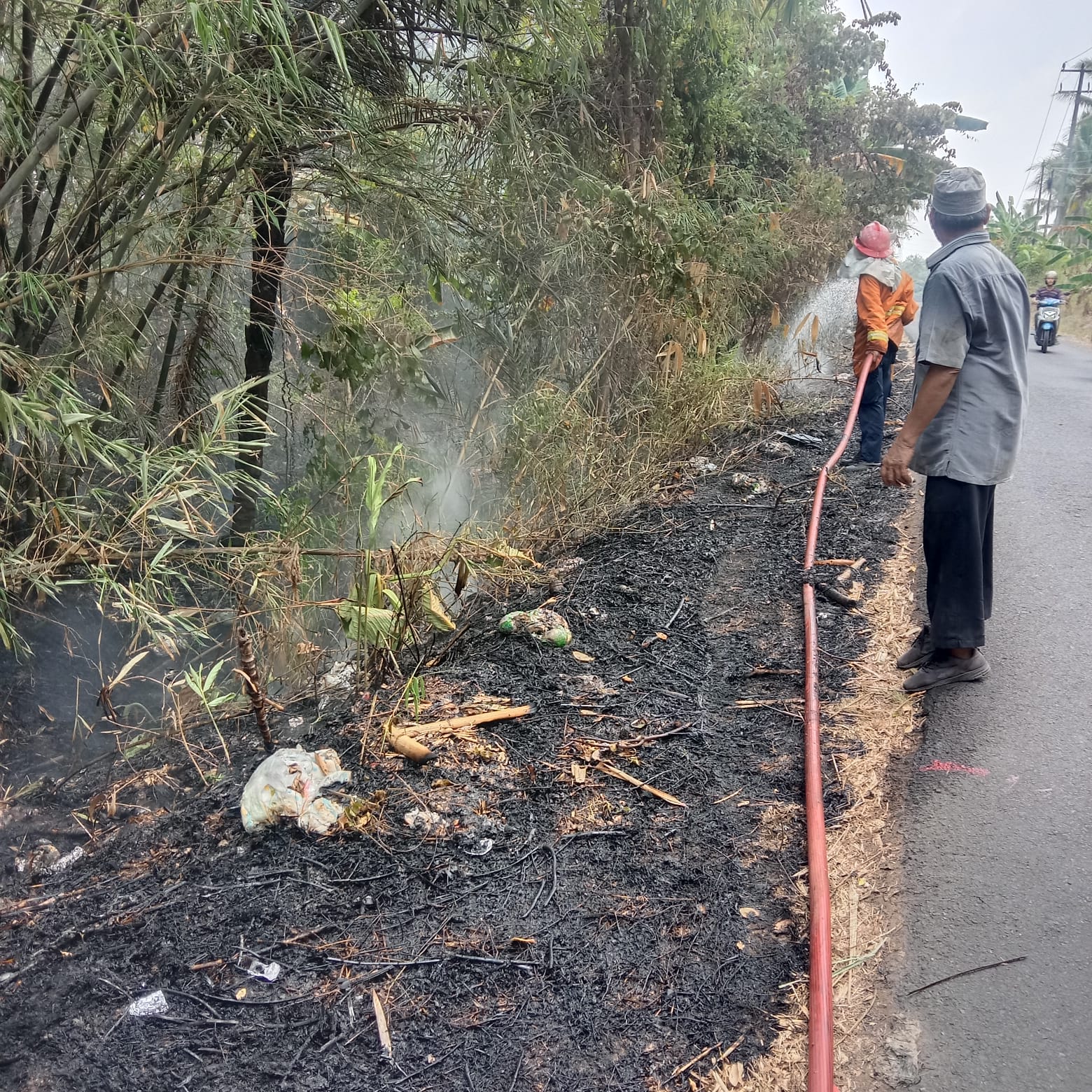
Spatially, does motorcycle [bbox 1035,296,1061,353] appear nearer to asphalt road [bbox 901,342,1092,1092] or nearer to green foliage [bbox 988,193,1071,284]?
green foliage [bbox 988,193,1071,284]

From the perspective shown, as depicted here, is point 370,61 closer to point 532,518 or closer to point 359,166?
point 359,166

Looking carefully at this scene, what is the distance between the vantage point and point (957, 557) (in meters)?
3.10

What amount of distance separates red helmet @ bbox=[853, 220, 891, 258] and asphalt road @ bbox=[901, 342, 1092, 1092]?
277 centimetres

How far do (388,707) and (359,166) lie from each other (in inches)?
114

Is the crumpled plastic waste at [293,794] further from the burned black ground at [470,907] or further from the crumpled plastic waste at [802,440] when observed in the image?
the crumpled plastic waste at [802,440]

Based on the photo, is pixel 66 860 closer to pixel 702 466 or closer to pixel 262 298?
pixel 262 298

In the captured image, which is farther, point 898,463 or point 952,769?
point 898,463

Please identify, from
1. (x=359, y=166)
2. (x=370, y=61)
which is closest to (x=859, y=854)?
(x=359, y=166)

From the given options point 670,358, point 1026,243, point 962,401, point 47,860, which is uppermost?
point 1026,243

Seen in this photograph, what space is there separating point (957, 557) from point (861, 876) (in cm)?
135

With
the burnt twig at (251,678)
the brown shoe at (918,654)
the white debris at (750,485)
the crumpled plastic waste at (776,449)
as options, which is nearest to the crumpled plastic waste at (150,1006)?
the burnt twig at (251,678)

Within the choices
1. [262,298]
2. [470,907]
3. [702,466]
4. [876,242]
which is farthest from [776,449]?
[470,907]

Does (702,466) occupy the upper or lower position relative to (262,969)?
upper

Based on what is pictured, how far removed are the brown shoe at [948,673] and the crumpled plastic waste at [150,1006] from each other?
106 inches
